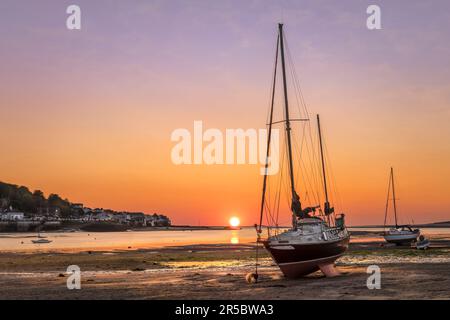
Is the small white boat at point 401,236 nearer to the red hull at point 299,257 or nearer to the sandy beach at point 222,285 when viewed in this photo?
the sandy beach at point 222,285

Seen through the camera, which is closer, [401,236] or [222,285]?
[222,285]

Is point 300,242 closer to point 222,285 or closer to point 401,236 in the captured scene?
point 222,285

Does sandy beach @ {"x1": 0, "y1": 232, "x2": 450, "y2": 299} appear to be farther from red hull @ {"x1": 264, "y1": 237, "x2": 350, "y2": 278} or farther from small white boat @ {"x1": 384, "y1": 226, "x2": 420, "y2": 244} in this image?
small white boat @ {"x1": 384, "y1": 226, "x2": 420, "y2": 244}

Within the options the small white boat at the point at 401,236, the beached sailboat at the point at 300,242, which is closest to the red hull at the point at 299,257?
the beached sailboat at the point at 300,242

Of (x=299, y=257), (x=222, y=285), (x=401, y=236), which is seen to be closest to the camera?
(x=222, y=285)

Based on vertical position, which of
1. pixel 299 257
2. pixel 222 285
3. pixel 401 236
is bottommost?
pixel 401 236

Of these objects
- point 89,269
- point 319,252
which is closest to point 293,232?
point 319,252

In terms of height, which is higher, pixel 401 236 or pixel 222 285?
pixel 222 285

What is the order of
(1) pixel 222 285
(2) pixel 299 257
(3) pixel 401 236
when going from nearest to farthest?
1. (1) pixel 222 285
2. (2) pixel 299 257
3. (3) pixel 401 236

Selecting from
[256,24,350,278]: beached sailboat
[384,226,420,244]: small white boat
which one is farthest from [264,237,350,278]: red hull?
[384,226,420,244]: small white boat

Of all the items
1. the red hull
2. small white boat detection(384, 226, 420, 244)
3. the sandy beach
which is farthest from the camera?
small white boat detection(384, 226, 420, 244)

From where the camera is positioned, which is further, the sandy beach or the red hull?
the red hull

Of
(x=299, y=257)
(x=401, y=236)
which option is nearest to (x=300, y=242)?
(x=299, y=257)
